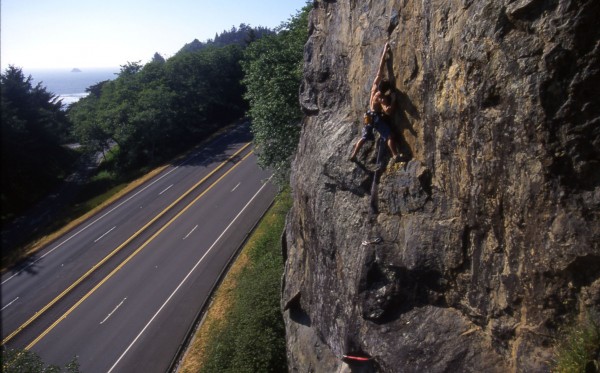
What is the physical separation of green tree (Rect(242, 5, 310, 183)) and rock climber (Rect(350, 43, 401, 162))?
13.9 metres

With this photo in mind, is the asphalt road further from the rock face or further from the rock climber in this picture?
the rock climber

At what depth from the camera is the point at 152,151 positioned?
44812 millimetres

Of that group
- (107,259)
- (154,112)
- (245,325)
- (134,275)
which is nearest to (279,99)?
(245,325)

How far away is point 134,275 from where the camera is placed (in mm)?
25719

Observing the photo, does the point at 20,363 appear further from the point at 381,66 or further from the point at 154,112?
the point at 154,112

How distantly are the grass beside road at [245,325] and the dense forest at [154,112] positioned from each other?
6.48 metres

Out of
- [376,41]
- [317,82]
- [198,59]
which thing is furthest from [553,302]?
[198,59]

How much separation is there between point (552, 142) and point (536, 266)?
2.42 m

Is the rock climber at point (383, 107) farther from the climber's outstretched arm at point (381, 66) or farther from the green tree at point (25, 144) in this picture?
the green tree at point (25, 144)

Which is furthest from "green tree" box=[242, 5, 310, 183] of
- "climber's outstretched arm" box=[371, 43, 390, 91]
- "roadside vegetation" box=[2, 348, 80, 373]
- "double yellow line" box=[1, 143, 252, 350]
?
"roadside vegetation" box=[2, 348, 80, 373]

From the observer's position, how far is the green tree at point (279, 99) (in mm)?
25344

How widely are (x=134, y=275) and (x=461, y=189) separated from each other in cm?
2148

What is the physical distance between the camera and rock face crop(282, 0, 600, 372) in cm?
788

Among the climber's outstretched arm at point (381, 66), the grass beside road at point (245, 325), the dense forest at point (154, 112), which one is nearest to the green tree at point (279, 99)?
the dense forest at point (154, 112)
